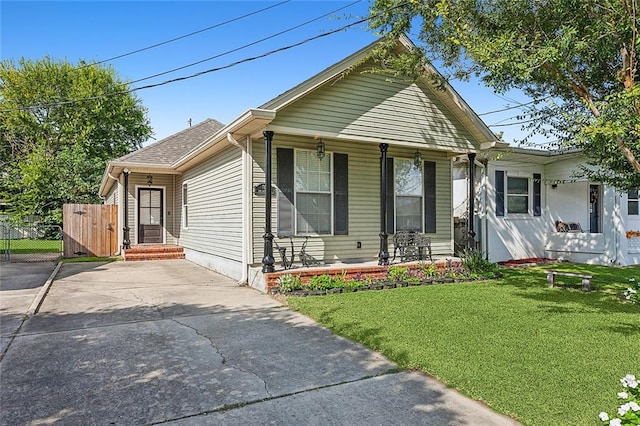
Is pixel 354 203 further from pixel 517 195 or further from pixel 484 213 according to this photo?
pixel 517 195

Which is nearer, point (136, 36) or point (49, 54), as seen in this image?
point (136, 36)

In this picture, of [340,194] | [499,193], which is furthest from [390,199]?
[499,193]

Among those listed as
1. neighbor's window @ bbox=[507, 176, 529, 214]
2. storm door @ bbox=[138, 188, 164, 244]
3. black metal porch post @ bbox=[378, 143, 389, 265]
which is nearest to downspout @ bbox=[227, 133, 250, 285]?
black metal porch post @ bbox=[378, 143, 389, 265]

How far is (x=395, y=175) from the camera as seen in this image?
10.3m

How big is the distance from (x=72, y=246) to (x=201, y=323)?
451 inches

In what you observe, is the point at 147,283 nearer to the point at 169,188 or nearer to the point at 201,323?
the point at 201,323

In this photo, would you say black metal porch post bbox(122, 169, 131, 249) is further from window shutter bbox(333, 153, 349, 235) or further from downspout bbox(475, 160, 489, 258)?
downspout bbox(475, 160, 489, 258)

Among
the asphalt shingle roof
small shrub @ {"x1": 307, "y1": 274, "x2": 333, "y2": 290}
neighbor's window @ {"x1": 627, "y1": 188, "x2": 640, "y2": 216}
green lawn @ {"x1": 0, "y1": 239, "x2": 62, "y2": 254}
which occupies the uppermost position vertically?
the asphalt shingle roof

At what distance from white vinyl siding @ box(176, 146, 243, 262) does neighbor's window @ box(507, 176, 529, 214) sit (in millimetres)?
9053

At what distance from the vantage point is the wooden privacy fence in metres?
14.4

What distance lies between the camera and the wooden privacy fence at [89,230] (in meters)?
14.4

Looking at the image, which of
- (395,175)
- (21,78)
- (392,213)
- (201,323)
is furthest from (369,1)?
(21,78)

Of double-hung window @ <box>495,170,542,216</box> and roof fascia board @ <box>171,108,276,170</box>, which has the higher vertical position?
roof fascia board @ <box>171,108,276,170</box>

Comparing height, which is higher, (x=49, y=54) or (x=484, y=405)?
(x=49, y=54)
